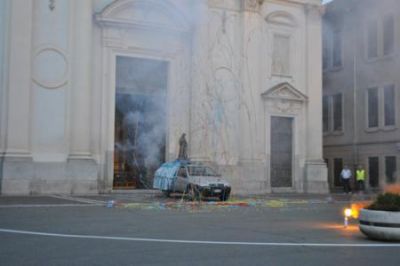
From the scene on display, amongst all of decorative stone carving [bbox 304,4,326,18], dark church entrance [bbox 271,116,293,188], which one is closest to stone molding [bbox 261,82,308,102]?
dark church entrance [bbox 271,116,293,188]

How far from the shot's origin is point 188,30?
23.4 metres

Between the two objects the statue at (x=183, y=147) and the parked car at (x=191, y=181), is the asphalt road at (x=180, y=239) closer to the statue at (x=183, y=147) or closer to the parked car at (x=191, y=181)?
the parked car at (x=191, y=181)

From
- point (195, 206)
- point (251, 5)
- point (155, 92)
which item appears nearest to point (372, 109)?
point (251, 5)

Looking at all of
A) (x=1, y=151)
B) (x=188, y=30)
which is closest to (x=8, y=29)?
(x=1, y=151)

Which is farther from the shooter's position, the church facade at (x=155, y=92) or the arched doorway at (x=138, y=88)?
the arched doorway at (x=138, y=88)

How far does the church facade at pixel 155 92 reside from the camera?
19953 millimetres

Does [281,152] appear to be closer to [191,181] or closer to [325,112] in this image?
[325,112]

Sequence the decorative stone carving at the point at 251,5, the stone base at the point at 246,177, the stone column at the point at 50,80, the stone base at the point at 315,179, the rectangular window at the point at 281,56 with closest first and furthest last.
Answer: the stone column at the point at 50,80 → the stone base at the point at 246,177 → the decorative stone carving at the point at 251,5 → the stone base at the point at 315,179 → the rectangular window at the point at 281,56

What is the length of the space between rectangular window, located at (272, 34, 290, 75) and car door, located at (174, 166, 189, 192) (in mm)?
8345

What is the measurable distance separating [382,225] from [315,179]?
57.7ft

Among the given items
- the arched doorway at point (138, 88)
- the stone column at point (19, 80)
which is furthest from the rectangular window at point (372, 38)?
the stone column at point (19, 80)

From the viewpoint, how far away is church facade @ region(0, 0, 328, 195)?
19953 mm

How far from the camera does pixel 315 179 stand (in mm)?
25844

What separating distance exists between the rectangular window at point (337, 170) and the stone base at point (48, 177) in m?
14.6
